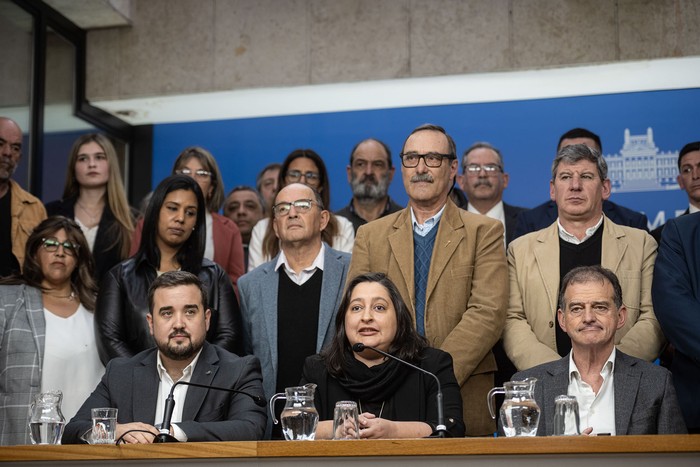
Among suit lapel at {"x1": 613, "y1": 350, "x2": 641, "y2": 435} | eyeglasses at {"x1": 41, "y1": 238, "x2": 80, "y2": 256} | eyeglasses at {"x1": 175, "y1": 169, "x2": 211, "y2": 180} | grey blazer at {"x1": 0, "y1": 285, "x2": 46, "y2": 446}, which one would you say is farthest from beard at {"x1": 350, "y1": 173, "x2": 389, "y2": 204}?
suit lapel at {"x1": 613, "y1": 350, "x2": 641, "y2": 435}

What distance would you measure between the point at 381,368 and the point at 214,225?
1819 mm

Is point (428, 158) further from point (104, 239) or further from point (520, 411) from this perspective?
point (104, 239)

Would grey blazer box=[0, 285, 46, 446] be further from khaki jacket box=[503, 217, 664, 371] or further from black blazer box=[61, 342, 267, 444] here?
Answer: khaki jacket box=[503, 217, 664, 371]

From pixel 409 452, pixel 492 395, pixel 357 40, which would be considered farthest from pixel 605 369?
pixel 357 40

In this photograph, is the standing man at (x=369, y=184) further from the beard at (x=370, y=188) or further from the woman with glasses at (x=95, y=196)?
the woman with glasses at (x=95, y=196)

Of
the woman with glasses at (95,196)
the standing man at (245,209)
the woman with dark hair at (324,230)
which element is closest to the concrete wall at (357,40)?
the standing man at (245,209)

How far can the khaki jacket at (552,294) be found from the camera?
380cm

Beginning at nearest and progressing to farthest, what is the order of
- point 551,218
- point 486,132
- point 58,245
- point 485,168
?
1. point 58,245
2. point 551,218
3. point 485,168
4. point 486,132

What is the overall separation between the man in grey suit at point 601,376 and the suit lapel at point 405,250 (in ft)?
2.05

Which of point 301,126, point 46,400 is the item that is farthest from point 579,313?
point 301,126

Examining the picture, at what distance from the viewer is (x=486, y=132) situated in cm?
686

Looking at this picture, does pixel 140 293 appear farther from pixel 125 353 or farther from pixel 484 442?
pixel 484 442

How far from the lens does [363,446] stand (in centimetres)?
266

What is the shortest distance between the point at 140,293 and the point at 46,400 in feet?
3.79
